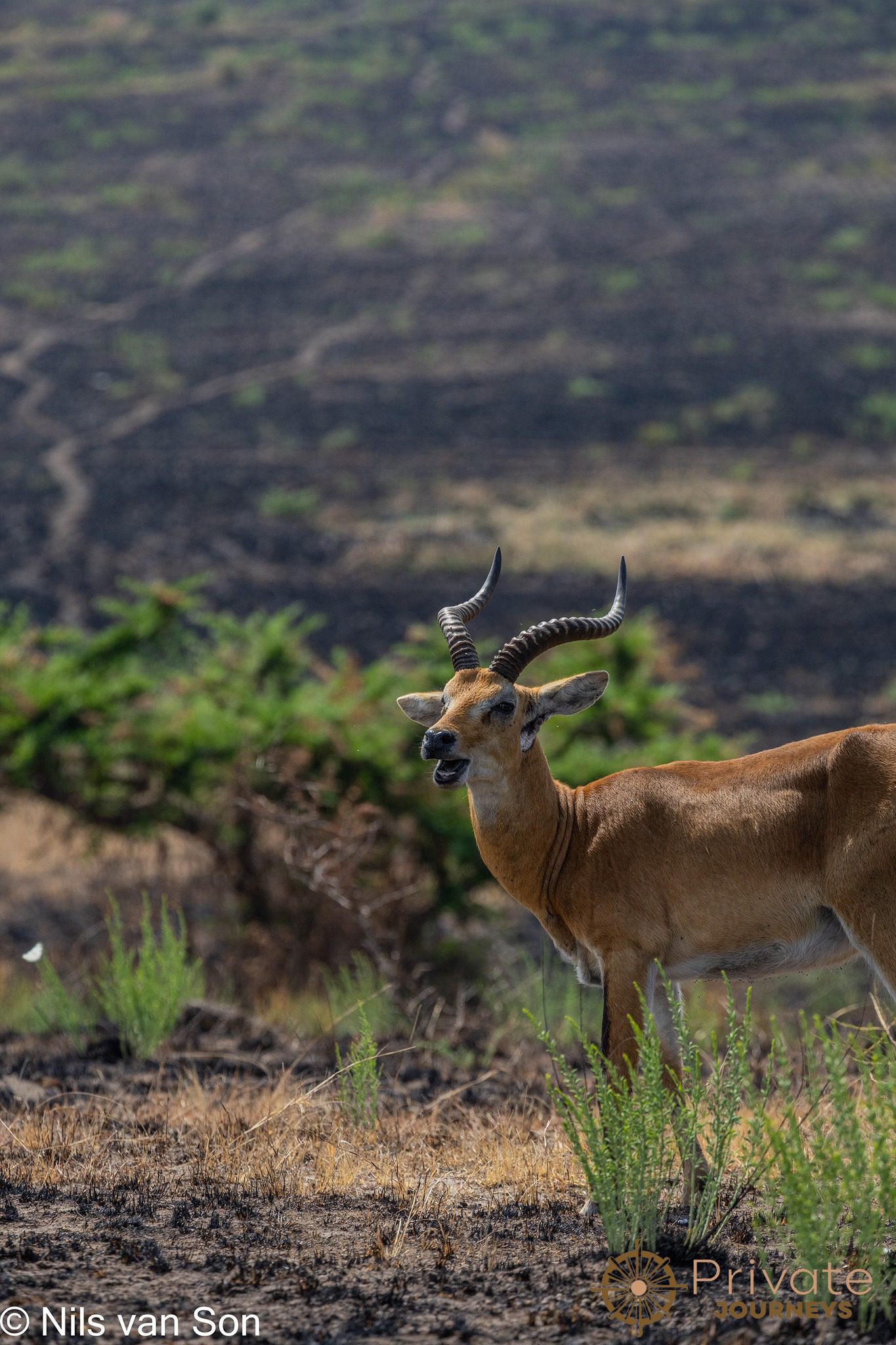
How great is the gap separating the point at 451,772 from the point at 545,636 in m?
0.70

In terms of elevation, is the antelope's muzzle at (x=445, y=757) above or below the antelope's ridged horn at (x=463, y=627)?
below

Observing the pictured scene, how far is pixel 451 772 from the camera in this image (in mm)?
5406

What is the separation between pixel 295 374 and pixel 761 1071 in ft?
94.0

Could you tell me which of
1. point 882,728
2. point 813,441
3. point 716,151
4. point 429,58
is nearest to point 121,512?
point 813,441

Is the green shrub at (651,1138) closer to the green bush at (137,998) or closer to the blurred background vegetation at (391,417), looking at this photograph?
the green bush at (137,998)

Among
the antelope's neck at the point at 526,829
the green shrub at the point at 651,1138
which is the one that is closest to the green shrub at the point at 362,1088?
the antelope's neck at the point at 526,829

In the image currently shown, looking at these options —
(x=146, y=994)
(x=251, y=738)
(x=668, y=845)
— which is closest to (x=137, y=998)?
(x=146, y=994)

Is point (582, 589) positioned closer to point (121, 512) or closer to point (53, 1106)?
point (121, 512)

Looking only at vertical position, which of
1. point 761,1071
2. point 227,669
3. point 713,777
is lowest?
point 761,1071

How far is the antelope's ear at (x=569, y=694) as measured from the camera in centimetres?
570

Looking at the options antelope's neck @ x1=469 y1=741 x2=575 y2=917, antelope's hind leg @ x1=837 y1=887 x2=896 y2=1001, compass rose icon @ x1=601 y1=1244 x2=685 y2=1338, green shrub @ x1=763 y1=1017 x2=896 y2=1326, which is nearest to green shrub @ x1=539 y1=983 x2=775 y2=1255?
compass rose icon @ x1=601 y1=1244 x2=685 y2=1338

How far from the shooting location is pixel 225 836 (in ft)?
31.9

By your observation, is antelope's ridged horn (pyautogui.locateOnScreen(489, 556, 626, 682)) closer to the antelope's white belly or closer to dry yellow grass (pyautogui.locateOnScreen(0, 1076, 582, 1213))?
the antelope's white belly

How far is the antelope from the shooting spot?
505 cm
